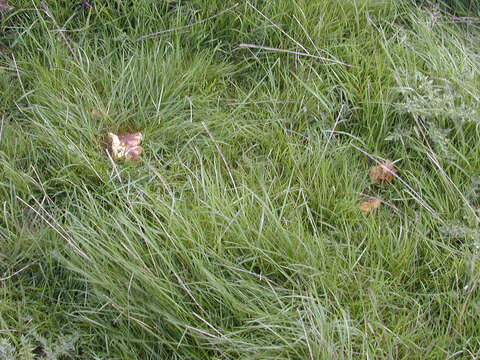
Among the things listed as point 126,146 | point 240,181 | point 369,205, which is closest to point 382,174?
point 369,205

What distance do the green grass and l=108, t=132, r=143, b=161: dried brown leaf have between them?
4cm

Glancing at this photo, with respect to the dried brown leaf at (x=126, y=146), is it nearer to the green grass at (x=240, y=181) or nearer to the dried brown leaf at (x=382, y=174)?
the green grass at (x=240, y=181)

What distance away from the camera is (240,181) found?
2.27 m

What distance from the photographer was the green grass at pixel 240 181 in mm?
1861

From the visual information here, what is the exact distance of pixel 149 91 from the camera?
8.23ft

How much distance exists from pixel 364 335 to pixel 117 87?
5.15ft

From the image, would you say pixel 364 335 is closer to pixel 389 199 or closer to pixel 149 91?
pixel 389 199

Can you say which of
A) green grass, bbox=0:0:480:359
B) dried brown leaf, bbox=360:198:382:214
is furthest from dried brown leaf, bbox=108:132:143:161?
dried brown leaf, bbox=360:198:382:214

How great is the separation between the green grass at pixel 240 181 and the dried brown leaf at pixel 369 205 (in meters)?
0.03

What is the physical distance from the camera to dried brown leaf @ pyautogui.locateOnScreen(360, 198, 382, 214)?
2.18 metres

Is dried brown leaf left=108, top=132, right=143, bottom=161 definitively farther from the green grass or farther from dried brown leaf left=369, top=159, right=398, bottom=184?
dried brown leaf left=369, top=159, right=398, bottom=184

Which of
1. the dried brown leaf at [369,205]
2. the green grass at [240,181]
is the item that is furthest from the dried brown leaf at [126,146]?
the dried brown leaf at [369,205]

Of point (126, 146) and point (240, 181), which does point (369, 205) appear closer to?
point (240, 181)

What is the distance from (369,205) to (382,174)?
0.18 metres
